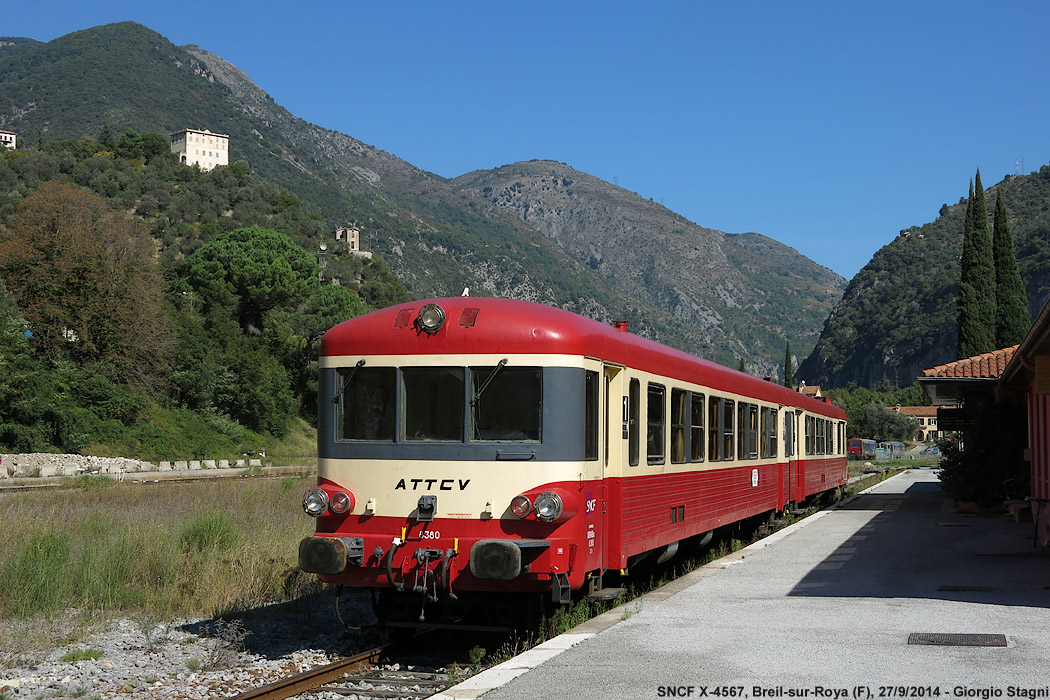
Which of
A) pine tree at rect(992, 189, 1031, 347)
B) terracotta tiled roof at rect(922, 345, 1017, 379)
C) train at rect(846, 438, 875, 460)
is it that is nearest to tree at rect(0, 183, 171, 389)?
pine tree at rect(992, 189, 1031, 347)

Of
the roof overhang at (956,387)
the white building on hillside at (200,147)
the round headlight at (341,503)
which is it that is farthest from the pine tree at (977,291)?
the white building on hillside at (200,147)

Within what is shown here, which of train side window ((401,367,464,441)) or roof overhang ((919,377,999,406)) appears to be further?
roof overhang ((919,377,999,406))

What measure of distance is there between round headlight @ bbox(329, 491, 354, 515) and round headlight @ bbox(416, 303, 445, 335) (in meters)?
1.45

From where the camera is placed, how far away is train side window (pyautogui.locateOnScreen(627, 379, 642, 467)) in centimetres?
1019

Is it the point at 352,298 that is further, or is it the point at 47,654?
the point at 352,298

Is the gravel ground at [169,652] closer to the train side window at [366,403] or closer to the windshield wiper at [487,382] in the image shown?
the train side window at [366,403]

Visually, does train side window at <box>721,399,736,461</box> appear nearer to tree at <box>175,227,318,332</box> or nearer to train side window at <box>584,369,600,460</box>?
train side window at <box>584,369,600,460</box>

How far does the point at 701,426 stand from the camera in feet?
42.6

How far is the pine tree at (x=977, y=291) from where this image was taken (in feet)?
120

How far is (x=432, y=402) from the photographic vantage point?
9008 mm

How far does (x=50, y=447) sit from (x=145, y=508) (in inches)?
955

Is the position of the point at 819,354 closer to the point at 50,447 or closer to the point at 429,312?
the point at 50,447

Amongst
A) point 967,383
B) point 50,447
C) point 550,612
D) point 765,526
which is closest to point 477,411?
point 550,612

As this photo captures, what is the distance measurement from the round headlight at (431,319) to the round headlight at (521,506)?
1.52 meters
